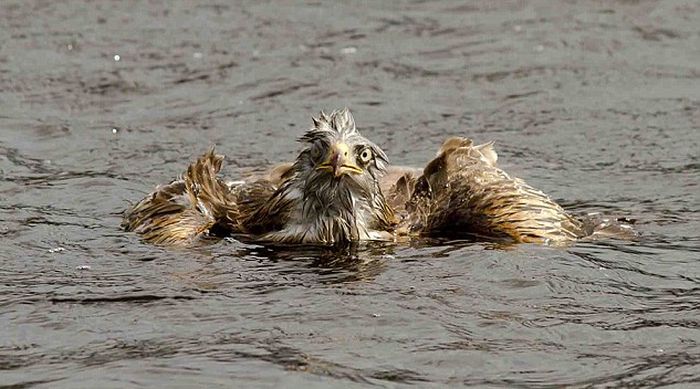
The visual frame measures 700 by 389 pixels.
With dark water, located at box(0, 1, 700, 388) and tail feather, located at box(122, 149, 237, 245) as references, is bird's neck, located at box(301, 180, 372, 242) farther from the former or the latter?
tail feather, located at box(122, 149, 237, 245)

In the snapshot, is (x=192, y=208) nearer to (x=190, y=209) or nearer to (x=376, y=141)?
(x=190, y=209)

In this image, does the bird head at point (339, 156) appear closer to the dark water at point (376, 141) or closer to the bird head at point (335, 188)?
the bird head at point (335, 188)

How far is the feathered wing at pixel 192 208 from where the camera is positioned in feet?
30.7

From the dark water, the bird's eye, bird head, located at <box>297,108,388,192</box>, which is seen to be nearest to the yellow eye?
bird head, located at <box>297,108,388,192</box>

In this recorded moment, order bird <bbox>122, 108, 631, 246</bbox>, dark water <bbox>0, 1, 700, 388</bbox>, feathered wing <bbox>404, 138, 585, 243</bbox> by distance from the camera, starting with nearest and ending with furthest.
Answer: dark water <bbox>0, 1, 700, 388</bbox> < bird <bbox>122, 108, 631, 246</bbox> < feathered wing <bbox>404, 138, 585, 243</bbox>

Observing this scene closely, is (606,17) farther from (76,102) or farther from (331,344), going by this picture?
(331,344)

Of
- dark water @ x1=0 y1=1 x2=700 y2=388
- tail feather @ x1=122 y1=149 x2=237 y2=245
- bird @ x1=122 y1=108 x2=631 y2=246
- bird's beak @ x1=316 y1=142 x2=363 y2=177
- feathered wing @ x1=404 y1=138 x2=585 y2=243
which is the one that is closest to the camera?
dark water @ x1=0 y1=1 x2=700 y2=388

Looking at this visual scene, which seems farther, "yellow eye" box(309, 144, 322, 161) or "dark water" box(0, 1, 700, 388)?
"yellow eye" box(309, 144, 322, 161)

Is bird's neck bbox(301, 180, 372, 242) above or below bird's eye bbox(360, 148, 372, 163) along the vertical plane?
below

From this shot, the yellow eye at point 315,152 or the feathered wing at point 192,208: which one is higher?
the yellow eye at point 315,152

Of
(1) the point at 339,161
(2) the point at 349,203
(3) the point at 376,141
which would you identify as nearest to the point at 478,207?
(2) the point at 349,203

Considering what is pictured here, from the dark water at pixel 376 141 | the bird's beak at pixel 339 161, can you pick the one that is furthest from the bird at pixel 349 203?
the dark water at pixel 376 141

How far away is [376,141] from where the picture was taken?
1220 centimetres

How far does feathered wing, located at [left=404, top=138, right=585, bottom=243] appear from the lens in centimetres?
925
